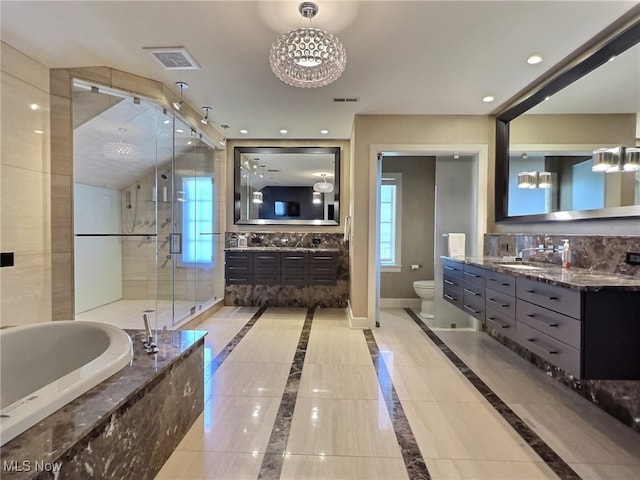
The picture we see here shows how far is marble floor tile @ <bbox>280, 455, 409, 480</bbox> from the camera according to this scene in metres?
1.54

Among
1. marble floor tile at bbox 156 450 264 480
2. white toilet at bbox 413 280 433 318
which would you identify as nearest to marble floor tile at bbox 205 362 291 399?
marble floor tile at bbox 156 450 264 480

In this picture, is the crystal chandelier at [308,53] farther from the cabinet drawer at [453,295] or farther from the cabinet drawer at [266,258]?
the cabinet drawer at [266,258]

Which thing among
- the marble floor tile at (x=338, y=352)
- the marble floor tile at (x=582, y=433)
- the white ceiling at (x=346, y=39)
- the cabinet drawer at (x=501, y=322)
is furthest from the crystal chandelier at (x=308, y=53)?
the marble floor tile at (x=582, y=433)

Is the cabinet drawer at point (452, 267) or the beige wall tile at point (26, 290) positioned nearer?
the beige wall tile at point (26, 290)

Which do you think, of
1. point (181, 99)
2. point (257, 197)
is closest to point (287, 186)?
point (257, 197)

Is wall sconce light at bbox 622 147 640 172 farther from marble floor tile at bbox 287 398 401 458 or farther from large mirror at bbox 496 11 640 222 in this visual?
marble floor tile at bbox 287 398 401 458

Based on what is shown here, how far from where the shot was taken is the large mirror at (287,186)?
194 inches

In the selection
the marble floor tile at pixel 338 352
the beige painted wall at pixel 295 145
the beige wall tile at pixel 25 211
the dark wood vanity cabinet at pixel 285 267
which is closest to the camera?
the beige wall tile at pixel 25 211

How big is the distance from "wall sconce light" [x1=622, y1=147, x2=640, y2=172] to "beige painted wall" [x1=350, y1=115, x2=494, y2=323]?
5.58ft

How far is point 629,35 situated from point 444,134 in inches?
71.4

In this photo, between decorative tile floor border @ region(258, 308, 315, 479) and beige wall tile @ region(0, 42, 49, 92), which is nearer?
decorative tile floor border @ region(258, 308, 315, 479)

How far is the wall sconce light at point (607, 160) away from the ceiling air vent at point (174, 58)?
10.1ft

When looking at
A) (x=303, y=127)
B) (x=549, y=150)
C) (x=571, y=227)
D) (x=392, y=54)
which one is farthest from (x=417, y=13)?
(x=303, y=127)

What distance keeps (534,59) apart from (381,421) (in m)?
2.87
